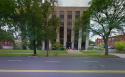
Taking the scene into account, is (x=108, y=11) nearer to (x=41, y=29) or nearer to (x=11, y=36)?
(x=41, y=29)

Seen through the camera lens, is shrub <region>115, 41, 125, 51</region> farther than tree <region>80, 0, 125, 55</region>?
Yes

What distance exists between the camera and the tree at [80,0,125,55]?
134 feet

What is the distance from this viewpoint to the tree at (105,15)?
134ft

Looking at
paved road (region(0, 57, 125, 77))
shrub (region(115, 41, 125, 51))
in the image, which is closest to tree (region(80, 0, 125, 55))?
shrub (region(115, 41, 125, 51))

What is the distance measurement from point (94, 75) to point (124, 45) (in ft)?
139

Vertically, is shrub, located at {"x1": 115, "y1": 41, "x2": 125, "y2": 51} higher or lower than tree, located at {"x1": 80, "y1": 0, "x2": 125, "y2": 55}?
lower

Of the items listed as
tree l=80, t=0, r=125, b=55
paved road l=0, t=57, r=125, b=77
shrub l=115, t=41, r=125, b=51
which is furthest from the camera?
shrub l=115, t=41, r=125, b=51

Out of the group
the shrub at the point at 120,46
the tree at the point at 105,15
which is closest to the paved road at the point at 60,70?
the tree at the point at 105,15

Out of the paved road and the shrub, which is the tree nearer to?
the shrub

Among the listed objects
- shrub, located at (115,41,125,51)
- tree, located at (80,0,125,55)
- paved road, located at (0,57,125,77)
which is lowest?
paved road, located at (0,57,125,77)

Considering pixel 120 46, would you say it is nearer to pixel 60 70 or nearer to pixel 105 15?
pixel 105 15

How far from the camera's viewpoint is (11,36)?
137ft

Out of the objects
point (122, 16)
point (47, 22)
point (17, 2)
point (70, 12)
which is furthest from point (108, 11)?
point (70, 12)

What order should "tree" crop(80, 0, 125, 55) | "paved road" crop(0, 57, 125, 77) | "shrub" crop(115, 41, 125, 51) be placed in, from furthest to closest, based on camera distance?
"shrub" crop(115, 41, 125, 51)
"tree" crop(80, 0, 125, 55)
"paved road" crop(0, 57, 125, 77)
